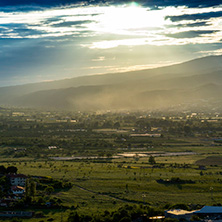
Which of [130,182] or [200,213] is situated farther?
[130,182]

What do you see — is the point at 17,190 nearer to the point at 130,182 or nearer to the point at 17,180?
the point at 17,180

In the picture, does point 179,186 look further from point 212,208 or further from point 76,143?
point 76,143

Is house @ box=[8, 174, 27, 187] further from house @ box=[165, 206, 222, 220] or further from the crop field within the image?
house @ box=[165, 206, 222, 220]

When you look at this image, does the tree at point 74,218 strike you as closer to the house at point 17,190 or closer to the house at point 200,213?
the house at point 200,213

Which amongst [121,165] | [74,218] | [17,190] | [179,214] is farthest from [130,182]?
[74,218]

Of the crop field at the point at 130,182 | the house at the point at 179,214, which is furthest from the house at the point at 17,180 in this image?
the house at the point at 179,214

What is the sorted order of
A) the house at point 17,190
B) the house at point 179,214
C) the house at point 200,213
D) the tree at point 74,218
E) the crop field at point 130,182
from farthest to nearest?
the house at point 17,190
the crop field at point 130,182
the house at point 200,213
the house at point 179,214
the tree at point 74,218

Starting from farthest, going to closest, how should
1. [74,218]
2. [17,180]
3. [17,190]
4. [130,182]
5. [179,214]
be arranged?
1. [130,182]
2. [17,180]
3. [17,190]
4. [179,214]
5. [74,218]

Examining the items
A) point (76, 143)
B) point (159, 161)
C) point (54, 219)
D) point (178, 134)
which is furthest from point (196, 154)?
point (54, 219)

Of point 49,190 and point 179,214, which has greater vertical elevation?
point 179,214

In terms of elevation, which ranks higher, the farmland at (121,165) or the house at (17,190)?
the house at (17,190)

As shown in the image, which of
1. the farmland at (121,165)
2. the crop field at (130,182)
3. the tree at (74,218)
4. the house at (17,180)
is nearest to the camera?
the tree at (74,218)
